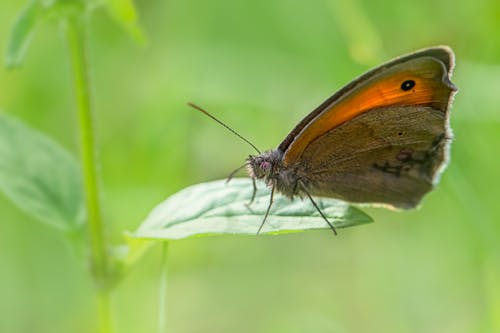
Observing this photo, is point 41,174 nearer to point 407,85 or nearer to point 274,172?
point 274,172

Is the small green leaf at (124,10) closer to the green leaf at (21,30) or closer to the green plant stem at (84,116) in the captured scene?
the green plant stem at (84,116)

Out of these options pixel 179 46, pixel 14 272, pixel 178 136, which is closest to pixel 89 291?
pixel 14 272

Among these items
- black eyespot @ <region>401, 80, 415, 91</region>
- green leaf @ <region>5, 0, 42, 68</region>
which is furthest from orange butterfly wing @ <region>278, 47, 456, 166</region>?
green leaf @ <region>5, 0, 42, 68</region>

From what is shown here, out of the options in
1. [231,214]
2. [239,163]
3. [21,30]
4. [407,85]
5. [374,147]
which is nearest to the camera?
[231,214]

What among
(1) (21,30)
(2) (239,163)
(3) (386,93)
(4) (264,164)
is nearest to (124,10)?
→ (1) (21,30)

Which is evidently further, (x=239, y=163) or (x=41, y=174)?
(x=239, y=163)

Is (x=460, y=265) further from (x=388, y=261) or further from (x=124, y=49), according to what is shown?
(x=124, y=49)
